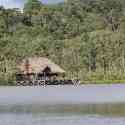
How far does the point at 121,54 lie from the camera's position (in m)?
90.3

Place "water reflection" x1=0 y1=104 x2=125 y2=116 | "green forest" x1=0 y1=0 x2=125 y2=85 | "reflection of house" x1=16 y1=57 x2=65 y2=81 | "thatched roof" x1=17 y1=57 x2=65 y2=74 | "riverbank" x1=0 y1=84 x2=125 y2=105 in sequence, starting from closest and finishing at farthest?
"water reflection" x1=0 y1=104 x2=125 y2=116
"riverbank" x1=0 y1=84 x2=125 y2=105
"reflection of house" x1=16 y1=57 x2=65 y2=81
"green forest" x1=0 y1=0 x2=125 y2=85
"thatched roof" x1=17 y1=57 x2=65 y2=74

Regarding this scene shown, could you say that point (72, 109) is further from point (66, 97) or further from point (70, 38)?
point (70, 38)

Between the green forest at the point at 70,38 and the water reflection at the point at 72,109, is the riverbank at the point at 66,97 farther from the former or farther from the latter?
the green forest at the point at 70,38

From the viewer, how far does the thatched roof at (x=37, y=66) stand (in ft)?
283

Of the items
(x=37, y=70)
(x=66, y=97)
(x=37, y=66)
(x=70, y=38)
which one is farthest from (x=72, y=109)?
(x=70, y=38)

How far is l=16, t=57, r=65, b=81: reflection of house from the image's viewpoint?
85.5 m

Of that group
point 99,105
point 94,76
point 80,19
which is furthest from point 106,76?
point 99,105

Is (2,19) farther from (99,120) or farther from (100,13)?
(99,120)

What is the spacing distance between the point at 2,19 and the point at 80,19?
50.2ft

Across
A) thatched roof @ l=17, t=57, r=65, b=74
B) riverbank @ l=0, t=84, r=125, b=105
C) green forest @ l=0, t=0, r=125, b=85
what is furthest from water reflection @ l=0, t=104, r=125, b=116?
thatched roof @ l=17, t=57, r=65, b=74

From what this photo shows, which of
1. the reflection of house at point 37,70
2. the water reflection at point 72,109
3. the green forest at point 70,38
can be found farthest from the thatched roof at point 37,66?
the water reflection at point 72,109

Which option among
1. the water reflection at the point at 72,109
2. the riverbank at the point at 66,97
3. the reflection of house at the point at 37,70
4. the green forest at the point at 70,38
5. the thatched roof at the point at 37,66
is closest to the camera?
the water reflection at the point at 72,109

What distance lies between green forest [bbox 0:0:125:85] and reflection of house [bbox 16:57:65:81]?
1.36m

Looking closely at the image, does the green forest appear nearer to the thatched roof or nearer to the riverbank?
the thatched roof
